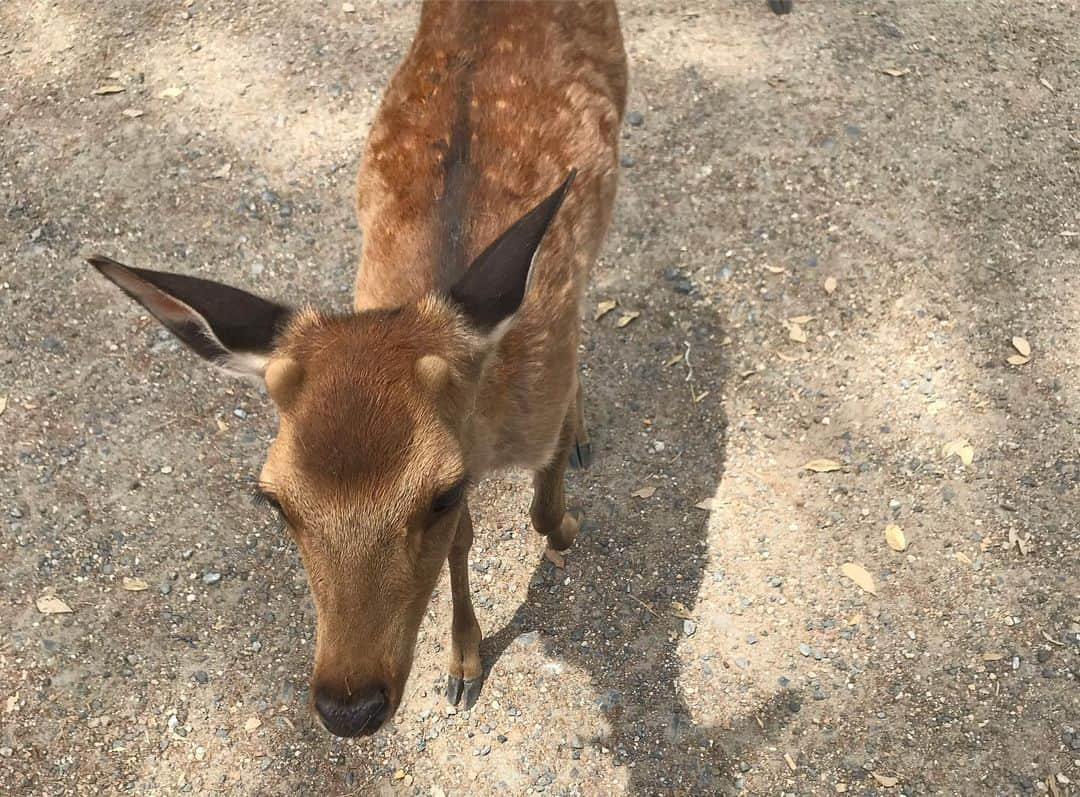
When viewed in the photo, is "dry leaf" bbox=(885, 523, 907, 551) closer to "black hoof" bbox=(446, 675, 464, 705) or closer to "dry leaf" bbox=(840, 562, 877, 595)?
"dry leaf" bbox=(840, 562, 877, 595)

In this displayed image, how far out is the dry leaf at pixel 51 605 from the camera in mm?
4426

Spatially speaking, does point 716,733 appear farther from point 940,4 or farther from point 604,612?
point 940,4

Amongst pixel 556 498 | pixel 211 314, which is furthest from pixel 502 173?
pixel 211 314

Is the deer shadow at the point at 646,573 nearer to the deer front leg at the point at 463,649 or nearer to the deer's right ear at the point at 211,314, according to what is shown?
the deer front leg at the point at 463,649

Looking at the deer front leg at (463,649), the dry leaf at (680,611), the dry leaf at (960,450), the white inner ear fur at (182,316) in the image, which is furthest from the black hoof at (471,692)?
the dry leaf at (960,450)

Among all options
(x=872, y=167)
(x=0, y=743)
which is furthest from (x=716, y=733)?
(x=872, y=167)

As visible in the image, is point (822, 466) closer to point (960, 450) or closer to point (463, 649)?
point (960, 450)

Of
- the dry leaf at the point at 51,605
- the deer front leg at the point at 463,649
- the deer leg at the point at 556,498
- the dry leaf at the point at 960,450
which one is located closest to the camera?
the deer front leg at the point at 463,649

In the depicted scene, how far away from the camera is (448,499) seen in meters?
2.68

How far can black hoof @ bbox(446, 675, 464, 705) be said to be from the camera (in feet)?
13.7

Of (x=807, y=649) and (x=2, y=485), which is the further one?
(x=2, y=485)

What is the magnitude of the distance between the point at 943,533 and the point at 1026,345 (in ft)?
3.99

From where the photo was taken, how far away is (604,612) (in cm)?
445

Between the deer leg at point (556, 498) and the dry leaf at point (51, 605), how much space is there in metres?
2.13
